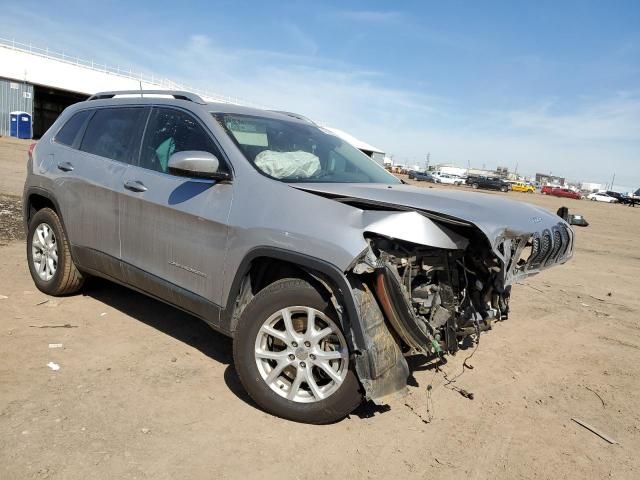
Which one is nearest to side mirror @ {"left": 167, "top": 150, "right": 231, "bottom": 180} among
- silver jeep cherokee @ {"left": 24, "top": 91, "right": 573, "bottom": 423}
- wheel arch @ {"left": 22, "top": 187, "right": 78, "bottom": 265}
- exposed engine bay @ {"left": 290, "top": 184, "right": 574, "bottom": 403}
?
silver jeep cherokee @ {"left": 24, "top": 91, "right": 573, "bottom": 423}

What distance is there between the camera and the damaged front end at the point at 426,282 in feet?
9.30

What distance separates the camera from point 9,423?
2.85 metres

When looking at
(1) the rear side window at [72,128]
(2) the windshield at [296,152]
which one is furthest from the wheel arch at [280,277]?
(1) the rear side window at [72,128]

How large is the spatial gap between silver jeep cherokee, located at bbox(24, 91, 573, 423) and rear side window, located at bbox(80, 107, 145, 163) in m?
0.02

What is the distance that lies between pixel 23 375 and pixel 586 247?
1268 centimetres

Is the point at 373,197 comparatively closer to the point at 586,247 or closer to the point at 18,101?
the point at 586,247

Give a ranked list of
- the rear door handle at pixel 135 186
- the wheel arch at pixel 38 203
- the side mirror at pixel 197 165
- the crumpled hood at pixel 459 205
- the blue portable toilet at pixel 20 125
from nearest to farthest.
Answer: the crumpled hood at pixel 459 205 → the side mirror at pixel 197 165 → the rear door handle at pixel 135 186 → the wheel arch at pixel 38 203 → the blue portable toilet at pixel 20 125

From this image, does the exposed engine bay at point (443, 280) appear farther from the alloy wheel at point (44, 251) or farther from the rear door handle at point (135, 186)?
the alloy wheel at point (44, 251)

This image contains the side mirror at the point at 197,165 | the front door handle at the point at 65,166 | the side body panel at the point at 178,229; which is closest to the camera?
the side mirror at the point at 197,165

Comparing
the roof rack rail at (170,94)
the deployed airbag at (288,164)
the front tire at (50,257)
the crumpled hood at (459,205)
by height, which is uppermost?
the roof rack rail at (170,94)

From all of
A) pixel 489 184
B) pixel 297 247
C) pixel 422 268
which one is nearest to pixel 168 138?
pixel 297 247

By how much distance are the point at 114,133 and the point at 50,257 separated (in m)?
1.44

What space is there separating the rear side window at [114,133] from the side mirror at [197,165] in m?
1.00

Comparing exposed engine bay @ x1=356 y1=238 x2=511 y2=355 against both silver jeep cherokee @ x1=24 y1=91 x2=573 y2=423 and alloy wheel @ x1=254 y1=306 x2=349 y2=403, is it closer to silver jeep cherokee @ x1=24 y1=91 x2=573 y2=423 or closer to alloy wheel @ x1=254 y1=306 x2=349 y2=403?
silver jeep cherokee @ x1=24 y1=91 x2=573 y2=423
